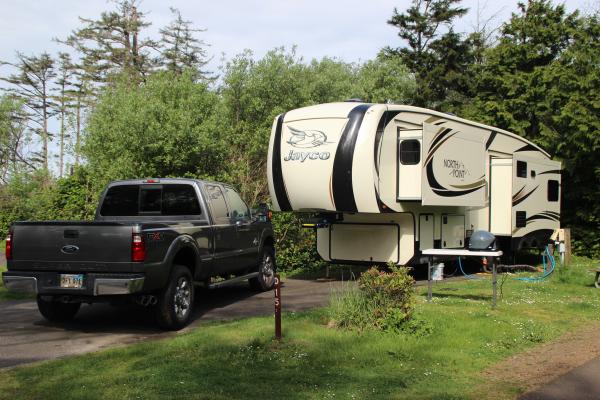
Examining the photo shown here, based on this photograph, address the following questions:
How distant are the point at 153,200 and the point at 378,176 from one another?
4.40 meters

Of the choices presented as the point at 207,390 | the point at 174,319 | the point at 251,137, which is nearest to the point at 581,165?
the point at 251,137

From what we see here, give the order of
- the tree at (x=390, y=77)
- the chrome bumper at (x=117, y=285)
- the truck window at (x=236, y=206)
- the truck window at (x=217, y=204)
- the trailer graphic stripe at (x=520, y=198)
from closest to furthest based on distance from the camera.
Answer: the chrome bumper at (x=117, y=285) < the truck window at (x=217, y=204) < the truck window at (x=236, y=206) < the trailer graphic stripe at (x=520, y=198) < the tree at (x=390, y=77)

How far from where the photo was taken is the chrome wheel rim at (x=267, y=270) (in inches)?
470

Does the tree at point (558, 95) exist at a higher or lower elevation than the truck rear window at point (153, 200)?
higher

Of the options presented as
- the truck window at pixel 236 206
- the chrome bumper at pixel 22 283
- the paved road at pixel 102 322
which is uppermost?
the truck window at pixel 236 206

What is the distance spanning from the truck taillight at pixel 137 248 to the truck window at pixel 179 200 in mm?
2214

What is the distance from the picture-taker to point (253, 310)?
9.91 metres

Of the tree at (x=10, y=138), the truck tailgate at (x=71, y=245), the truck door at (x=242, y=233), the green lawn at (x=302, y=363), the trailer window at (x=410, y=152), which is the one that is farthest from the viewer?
the tree at (x=10, y=138)

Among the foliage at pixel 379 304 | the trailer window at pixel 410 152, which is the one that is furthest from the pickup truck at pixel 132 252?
the trailer window at pixel 410 152

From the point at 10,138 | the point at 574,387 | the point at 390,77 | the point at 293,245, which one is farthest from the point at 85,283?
the point at 10,138

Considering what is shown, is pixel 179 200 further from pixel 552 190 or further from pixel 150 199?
pixel 552 190

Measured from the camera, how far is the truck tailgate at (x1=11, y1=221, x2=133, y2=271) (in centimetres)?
757

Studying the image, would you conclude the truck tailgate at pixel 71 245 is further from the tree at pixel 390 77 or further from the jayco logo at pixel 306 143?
the tree at pixel 390 77

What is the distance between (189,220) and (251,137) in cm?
963
